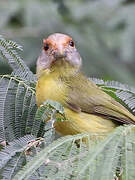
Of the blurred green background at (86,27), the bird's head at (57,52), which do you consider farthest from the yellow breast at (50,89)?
the blurred green background at (86,27)

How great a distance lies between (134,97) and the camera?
13.2 ft

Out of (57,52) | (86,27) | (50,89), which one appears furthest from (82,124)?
(86,27)

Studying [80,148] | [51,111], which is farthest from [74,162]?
[51,111]

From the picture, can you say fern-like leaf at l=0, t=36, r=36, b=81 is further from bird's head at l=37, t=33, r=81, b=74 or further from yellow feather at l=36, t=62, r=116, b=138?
bird's head at l=37, t=33, r=81, b=74

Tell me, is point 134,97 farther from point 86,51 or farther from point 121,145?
point 86,51

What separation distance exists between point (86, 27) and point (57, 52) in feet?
14.9

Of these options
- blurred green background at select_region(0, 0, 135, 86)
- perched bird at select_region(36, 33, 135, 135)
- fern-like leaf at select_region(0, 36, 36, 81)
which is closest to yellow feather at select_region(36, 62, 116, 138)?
perched bird at select_region(36, 33, 135, 135)

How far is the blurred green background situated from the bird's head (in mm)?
3170

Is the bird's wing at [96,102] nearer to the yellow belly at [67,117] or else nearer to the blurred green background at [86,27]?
the yellow belly at [67,117]

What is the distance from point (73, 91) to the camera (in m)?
4.25

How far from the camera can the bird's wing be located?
4.19m

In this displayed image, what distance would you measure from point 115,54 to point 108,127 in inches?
228

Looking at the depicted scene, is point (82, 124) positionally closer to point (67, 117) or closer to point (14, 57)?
point (67, 117)

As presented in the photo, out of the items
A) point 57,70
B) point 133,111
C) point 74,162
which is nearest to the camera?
Result: point 74,162
